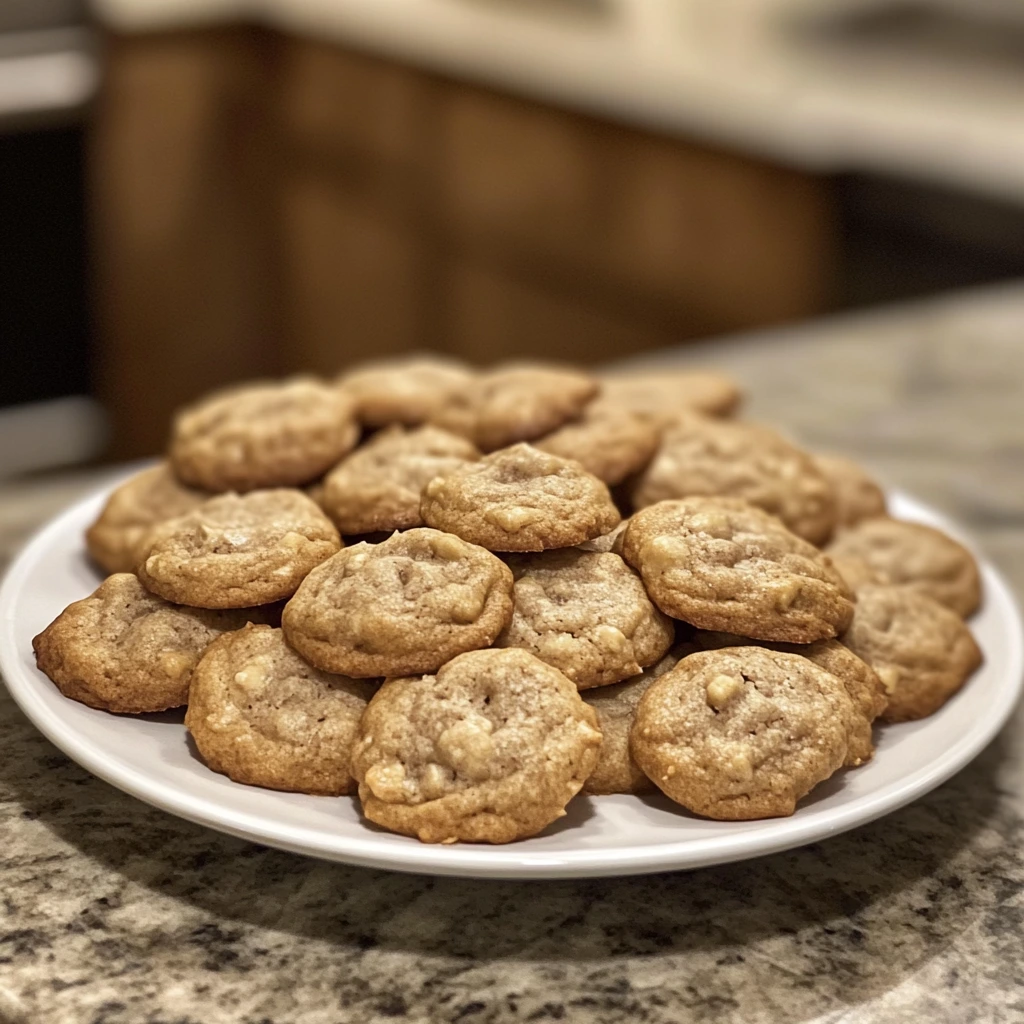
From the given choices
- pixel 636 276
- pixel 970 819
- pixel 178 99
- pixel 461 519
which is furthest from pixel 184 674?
pixel 178 99

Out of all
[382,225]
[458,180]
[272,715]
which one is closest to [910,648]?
[272,715]

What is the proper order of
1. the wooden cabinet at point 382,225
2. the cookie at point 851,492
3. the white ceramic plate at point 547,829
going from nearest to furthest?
the white ceramic plate at point 547,829
the cookie at point 851,492
the wooden cabinet at point 382,225

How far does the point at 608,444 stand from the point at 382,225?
287 centimetres

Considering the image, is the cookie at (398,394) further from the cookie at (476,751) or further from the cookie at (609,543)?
the cookie at (476,751)

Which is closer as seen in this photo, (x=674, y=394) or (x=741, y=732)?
(x=741, y=732)

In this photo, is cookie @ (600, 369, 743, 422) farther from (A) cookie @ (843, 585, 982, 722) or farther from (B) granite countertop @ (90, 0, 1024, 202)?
(B) granite countertop @ (90, 0, 1024, 202)

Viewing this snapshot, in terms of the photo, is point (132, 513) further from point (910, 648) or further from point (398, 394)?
point (910, 648)

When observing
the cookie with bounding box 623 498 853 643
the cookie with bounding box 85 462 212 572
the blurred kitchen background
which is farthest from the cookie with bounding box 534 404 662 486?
the blurred kitchen background

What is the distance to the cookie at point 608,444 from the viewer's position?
41.3 inches

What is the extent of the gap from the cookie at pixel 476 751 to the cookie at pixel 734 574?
11cm

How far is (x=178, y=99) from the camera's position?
11.8 feet

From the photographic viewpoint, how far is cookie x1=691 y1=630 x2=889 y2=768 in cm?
90

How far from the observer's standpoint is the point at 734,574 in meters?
0.88

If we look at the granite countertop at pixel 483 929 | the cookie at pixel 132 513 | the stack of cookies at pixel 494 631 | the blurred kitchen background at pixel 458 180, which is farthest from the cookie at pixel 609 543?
the blurred kitchen background at pixel 458 180
